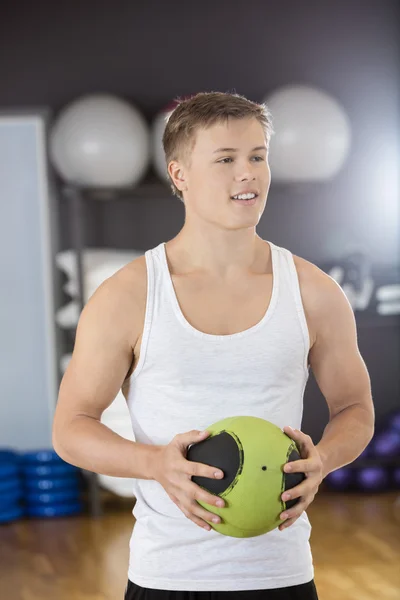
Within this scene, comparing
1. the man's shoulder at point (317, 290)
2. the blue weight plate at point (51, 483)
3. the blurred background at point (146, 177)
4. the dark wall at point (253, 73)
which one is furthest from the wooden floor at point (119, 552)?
the man's shoulder at point (317, 290)

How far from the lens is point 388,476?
509cm

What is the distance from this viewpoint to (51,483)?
482 centimetres

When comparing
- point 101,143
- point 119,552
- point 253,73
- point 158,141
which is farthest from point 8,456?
point 253,73

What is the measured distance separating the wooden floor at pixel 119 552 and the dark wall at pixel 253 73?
0.96 meters

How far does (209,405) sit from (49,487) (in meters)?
3.49

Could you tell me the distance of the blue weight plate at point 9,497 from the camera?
473 centimetres

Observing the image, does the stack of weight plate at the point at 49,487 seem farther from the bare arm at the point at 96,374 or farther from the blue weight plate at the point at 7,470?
the bare arm at the point at 96,374

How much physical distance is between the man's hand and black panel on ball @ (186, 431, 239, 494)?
8 centimetres

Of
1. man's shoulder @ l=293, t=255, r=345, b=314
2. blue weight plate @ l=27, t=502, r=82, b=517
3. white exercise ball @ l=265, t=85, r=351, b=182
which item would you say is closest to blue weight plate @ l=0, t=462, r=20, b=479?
blue weight plate @ l=27, t=502, r=82, b=517

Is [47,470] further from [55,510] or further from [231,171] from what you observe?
[231,171]

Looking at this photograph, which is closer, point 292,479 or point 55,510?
point 292,479

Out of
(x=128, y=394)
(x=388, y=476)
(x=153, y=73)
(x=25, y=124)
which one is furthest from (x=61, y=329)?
(x=128, y=394)

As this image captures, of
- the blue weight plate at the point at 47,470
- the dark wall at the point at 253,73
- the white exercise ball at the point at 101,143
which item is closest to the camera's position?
the white exercise ball at the point at 101,143

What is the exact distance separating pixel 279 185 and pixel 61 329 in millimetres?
1437
